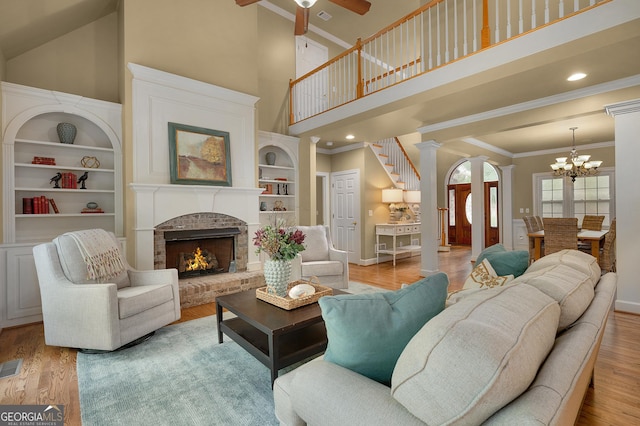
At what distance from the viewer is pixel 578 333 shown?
1.07 metres

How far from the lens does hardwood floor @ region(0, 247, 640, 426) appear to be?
6.32 ft

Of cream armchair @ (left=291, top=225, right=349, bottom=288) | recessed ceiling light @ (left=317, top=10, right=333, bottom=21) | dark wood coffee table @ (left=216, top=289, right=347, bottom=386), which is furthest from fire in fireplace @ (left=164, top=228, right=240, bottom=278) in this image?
recessed ceiling light @ (left=317, top=10, right=333, bottom=21)

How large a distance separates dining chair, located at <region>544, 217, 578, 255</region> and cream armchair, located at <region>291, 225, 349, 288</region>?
3258 mm

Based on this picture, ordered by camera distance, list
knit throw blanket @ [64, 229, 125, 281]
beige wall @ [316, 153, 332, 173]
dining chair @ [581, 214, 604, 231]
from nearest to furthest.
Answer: knit throw blanket @ [64, 229, 125, 281], dining chair @ [581, 214, 604, 231], beige wall @ [316, 153, 332, 173]

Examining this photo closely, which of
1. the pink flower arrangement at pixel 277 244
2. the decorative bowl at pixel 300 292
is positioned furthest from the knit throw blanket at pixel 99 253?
the decorative bowl at pixel 300 292

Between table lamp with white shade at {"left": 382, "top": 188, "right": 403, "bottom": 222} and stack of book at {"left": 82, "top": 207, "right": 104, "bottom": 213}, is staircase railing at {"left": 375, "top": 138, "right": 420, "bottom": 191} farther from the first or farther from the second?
stack of book at {"left": 82, "top": 207, "right": 104, "bottom": 213}

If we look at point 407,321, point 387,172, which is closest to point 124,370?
point 407,321

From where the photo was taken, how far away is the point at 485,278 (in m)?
1.83

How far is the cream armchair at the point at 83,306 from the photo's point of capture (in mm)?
2547

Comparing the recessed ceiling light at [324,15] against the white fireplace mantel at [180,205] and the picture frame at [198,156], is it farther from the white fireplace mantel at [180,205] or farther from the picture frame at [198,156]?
the white fireplace mantel at [180,205]

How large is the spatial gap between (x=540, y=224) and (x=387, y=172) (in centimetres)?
353

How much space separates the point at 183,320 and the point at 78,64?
355 centimetres

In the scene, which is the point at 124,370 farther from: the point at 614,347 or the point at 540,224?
the point at 540,224

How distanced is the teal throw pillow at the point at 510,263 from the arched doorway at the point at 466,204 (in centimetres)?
860
